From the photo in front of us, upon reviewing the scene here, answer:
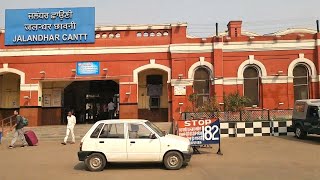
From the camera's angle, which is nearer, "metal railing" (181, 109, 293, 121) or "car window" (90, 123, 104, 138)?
"car window" (90, 123, 104, 138)

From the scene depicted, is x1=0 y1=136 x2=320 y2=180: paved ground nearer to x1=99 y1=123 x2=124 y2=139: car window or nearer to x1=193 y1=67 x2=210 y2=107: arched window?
x1=99 y1=123 x2=124 y2=139: car window

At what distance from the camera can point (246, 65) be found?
2458cm

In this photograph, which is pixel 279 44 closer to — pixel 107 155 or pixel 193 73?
pixel 193 73

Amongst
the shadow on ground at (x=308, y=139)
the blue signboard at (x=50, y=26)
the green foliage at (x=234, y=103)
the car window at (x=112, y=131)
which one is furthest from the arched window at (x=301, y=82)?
the car window at (x=112, y=131)

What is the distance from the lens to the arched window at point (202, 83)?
2455 centimetres

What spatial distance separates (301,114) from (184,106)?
8419 mm

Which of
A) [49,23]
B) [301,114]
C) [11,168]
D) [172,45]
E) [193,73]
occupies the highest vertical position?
[49,23]

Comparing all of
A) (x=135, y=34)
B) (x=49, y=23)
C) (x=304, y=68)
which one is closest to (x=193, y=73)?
(x=135, y=34)

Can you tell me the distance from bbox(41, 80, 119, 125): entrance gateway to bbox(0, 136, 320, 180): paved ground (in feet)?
31.8

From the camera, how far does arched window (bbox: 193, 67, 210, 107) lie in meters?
24.5

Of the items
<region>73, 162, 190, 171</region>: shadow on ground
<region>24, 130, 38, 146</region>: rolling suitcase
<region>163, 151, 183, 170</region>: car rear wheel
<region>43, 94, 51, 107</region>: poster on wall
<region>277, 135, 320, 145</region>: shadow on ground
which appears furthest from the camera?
<region>43, 94, 51, 107</region>: poster on wall

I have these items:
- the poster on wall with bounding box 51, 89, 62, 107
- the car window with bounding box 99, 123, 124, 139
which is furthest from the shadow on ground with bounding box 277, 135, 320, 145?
the poster on wall with bounding box 51, 89, 62, 107

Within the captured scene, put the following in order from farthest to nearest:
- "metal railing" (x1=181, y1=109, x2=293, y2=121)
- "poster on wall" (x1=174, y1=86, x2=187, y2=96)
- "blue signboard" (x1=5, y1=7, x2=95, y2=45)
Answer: "blue signboard" (x1=5, y1=7, x2=95, y2=45), "poster on wall" (x1=174, y1=86, x2=187, y2=96), "metal railing" (x1=181, y1=109, x2=293, y2=121)

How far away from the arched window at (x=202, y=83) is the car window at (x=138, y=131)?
14.0 metres
